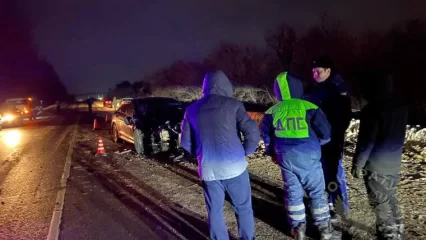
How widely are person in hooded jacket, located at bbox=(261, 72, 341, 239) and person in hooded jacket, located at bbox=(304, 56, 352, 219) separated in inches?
23.0

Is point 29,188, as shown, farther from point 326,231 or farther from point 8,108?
point 8,108

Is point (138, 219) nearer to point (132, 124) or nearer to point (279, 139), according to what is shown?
point (279, 139)

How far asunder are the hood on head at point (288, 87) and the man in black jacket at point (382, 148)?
633 millimetres

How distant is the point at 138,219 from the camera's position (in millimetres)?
5250

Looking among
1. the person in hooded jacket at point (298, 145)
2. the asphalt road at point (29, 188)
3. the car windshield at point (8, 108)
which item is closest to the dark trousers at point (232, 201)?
the person in hooded jacket at point (298, 145)

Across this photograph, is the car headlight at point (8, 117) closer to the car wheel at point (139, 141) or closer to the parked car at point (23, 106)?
the parked car at point (23, 106)

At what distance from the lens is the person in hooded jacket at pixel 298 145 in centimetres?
386

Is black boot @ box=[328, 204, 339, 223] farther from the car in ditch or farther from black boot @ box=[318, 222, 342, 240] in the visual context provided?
the car in ditch

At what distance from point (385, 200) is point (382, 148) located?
1.68 feet

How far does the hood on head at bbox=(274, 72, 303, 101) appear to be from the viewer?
394cm

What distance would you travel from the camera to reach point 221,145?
3590mm

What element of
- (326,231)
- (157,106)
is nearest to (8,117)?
(157,106)

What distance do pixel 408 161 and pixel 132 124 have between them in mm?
7030

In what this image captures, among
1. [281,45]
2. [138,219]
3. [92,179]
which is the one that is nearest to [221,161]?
[138,219]
